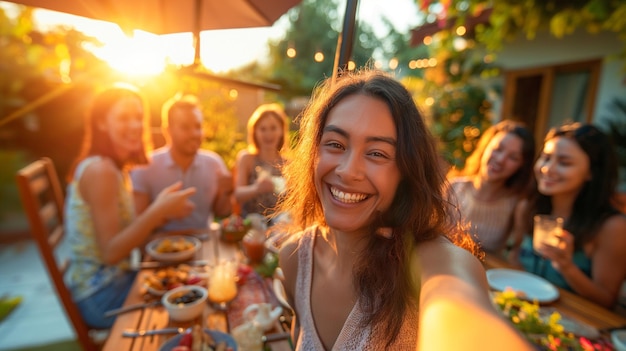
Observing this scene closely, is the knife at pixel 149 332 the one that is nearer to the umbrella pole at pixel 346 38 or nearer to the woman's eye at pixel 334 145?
the woman's eye at pixel 334 145

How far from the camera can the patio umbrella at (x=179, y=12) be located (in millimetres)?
1930

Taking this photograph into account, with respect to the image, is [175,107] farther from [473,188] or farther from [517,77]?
[517,77]

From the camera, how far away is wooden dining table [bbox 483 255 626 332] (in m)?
1.65

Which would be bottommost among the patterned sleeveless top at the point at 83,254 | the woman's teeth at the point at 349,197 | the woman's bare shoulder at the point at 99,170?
the patterned sleeveless top at the point at 83,254

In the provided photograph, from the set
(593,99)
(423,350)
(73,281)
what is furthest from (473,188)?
(593,99)

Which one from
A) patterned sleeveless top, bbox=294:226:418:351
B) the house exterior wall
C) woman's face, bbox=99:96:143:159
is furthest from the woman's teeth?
the house exterior wall

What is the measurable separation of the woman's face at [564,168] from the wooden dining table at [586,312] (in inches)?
30.5

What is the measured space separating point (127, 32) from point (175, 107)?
1196 mm

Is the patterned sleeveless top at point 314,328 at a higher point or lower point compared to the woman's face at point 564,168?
lower

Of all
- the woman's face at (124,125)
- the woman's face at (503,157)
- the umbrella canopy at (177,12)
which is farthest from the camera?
the woman's face at (503,157)

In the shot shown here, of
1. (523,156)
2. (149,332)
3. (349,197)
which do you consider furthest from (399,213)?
(523,156)

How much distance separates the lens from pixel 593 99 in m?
5.39

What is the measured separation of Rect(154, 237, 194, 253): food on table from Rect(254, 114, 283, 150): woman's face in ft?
5.48

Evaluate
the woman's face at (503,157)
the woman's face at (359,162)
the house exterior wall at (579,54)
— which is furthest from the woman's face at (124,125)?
the house exterior wall at (579,54)
